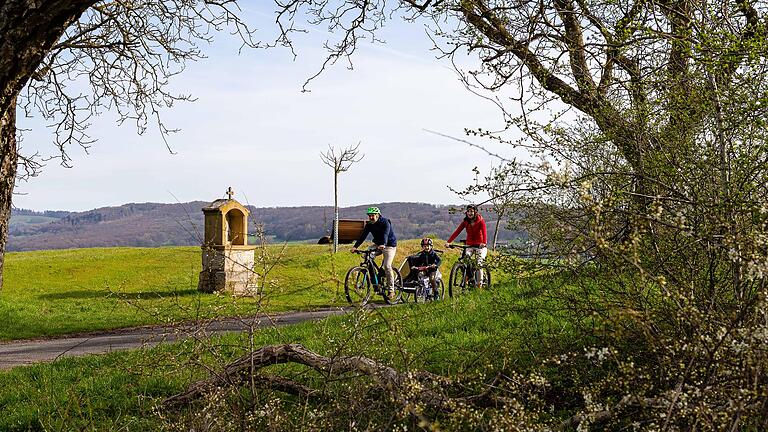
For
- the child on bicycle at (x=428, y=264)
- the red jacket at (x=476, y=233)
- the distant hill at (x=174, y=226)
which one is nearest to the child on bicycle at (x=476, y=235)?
the red jacket at (x=476, y=233)

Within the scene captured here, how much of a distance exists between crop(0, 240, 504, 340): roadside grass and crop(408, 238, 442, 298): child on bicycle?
5.49ft

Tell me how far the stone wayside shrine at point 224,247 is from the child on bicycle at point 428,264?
19.2 ft

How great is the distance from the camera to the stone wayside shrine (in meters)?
20.8

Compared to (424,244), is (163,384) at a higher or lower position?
lower

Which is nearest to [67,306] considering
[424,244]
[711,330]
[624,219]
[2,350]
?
[2,350]

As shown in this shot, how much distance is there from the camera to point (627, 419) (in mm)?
5023

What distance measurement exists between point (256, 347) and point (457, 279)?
9.03 meters

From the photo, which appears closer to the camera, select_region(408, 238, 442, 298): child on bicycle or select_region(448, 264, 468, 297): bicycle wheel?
select_region(448, 264, 468, 297): bicycle wheel

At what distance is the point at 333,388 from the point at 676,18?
4.23 meters

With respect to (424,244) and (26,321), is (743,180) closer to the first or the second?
(424,244)

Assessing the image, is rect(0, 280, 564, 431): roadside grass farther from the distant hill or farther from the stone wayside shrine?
the distant hill

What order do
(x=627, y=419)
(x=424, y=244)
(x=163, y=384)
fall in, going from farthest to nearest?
(x=424, y=244) < (x=163, y=384) < (x=627, y=419)

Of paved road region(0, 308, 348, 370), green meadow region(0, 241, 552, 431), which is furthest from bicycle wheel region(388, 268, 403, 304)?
green meadow region(0, 241, 552, 431)

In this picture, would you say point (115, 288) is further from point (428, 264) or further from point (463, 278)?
point (463, 278)
